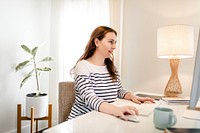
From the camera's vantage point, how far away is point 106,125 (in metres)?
0.92

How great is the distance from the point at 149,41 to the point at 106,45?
44.9 inches

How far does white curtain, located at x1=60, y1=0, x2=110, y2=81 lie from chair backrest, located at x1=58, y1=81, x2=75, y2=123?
1.37m

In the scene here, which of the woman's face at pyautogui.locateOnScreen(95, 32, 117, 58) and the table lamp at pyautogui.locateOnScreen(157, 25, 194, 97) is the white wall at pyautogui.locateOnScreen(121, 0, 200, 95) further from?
the woman's face at pyautogui.locateOnScreen(95, 32, 117, 58)

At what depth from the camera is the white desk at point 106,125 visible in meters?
0.85

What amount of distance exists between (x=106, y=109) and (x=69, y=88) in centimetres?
52

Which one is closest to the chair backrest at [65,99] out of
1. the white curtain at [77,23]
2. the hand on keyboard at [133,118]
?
the hand on keyboard at [133,118]

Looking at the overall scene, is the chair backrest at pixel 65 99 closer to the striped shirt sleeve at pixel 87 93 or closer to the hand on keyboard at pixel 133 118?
the striped shirt sleeve at pixel 87 93

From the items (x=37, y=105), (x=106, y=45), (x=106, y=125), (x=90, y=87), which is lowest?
(x=37, y=105)

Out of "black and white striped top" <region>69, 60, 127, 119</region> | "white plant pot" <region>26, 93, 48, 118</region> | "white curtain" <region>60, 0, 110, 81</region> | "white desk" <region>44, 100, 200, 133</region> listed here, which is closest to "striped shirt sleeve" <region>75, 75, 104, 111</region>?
"black and white striped top" <region>69, 60, 127, 119</region>

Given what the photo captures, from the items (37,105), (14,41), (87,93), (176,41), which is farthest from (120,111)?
(14,41)

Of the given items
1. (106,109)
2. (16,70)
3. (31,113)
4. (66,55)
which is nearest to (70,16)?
(66,55)

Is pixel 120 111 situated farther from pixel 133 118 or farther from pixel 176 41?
pixel 176 41

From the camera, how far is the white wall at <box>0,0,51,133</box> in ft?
8.32

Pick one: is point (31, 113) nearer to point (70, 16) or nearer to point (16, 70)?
point (16, 70)
